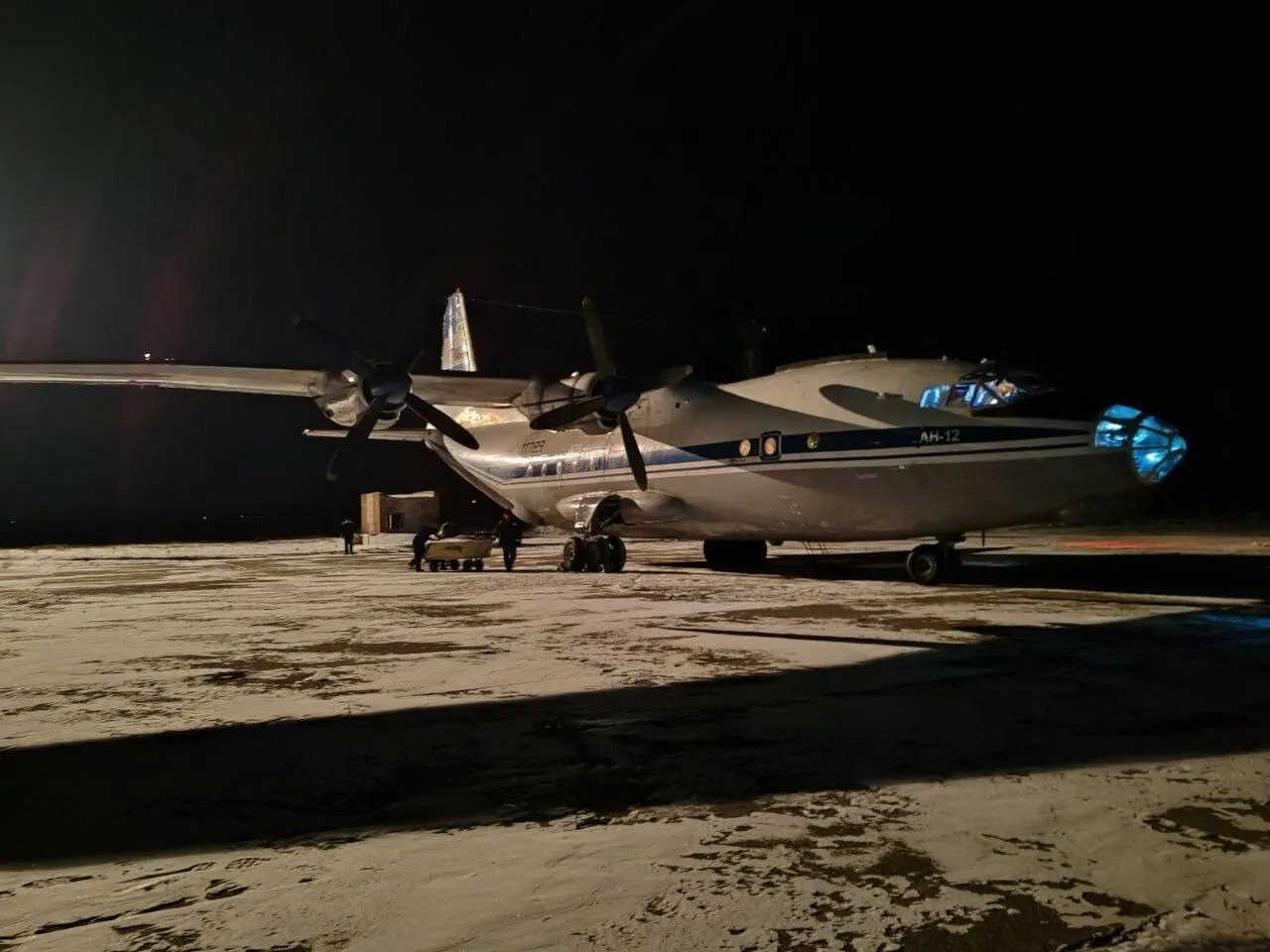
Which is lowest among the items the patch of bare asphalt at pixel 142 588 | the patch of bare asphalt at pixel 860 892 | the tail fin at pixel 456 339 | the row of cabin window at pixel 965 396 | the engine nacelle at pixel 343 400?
the patch of bare asphalt at pixel 860 892

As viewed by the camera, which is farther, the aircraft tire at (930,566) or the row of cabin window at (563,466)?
the row of cabin window at (563,466)

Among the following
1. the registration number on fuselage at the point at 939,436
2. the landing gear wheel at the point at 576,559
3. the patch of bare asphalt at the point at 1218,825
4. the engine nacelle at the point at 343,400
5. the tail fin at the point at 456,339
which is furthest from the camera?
the tail fin at the point at 456,339

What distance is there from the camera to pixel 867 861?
3982mm

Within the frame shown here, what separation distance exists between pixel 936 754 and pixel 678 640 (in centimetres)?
496

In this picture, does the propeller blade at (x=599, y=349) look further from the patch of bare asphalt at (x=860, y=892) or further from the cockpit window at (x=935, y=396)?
the patch of bare asphalt at (x=860, y=892)

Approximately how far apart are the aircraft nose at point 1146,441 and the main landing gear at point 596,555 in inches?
→ 430

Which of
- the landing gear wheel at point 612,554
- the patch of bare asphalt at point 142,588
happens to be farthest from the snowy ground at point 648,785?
the landing gear wheel at point 612,554

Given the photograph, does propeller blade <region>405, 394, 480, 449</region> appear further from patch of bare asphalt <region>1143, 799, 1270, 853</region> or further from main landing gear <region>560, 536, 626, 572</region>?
patch of bare asphalt <region>1143, 799, 1270, 853</region>

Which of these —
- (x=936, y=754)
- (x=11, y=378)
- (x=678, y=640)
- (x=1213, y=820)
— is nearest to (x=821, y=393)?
(x=678, y=640)

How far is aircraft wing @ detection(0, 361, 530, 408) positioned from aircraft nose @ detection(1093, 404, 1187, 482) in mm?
12625

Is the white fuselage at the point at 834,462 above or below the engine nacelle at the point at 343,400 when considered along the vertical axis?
below

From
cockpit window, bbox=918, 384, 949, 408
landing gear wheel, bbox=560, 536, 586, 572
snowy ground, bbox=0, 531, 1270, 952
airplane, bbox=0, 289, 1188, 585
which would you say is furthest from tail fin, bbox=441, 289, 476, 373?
snowy ground, bbox=0, 531, 1270, 952

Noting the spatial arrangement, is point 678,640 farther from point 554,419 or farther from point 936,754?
point 554,419

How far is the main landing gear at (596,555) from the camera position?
2152cm
